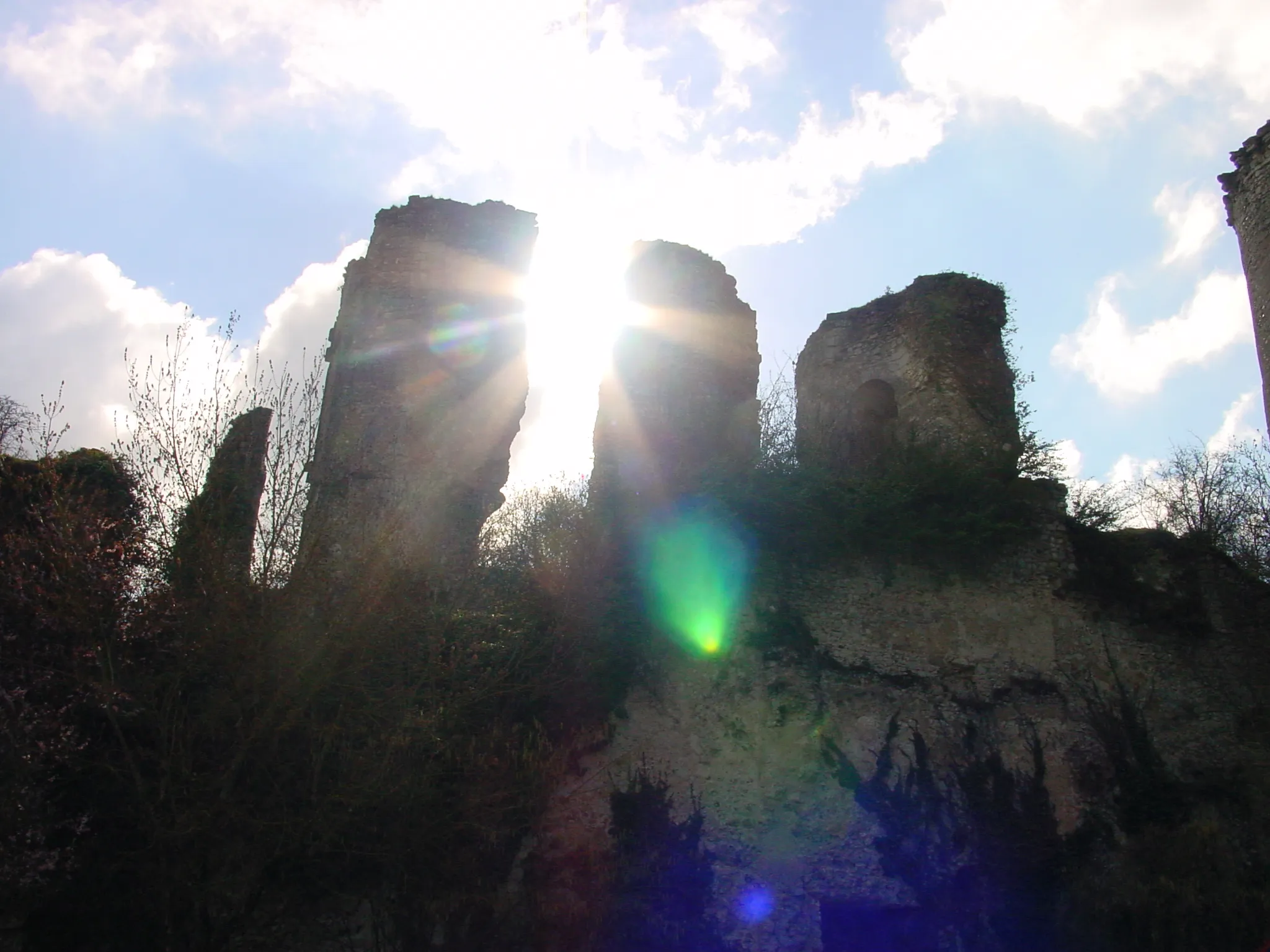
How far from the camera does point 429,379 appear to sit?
1412cm

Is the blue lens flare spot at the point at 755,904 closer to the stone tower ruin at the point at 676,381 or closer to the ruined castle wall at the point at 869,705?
the ruined castle wall at the point at 869,705

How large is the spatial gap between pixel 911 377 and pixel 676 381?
10.9 feet

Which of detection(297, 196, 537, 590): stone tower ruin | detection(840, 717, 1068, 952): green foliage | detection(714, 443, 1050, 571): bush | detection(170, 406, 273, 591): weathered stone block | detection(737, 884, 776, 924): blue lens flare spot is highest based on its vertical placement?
detection(297, 196, 537, 590): stone tower ruin

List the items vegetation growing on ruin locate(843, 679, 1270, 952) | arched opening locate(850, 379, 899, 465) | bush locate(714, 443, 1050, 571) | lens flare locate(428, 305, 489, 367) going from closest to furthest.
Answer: vegetation growing on ruin locate(843, 679, 1270, 952), bush locate(714, 443, 1050, 571), lens flare locate(428, 305, 489, 367), arched opening locate(850, 379, 899, 465)

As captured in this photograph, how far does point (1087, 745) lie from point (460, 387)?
9.02 metres

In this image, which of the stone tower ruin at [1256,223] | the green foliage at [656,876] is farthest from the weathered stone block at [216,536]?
the stone tower ruin at [1256,223]

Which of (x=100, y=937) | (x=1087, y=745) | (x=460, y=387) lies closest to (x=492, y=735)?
(x=100, y=937)

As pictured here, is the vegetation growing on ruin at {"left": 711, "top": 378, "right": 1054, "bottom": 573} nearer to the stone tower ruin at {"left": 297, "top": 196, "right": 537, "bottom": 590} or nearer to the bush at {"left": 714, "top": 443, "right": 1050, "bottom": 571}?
Answer: the bush at {"left": 714, "top": 443, "right": 1050, "bottom": 571}

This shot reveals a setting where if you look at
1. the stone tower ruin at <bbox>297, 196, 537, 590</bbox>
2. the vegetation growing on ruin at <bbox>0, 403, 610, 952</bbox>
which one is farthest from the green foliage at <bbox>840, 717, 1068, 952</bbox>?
the stone tower ruin at <bbox>297, 196, 537, 590</bbox>

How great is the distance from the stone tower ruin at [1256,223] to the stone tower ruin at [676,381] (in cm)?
670

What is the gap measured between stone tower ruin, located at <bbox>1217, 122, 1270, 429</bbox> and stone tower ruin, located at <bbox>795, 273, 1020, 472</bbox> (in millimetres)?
3133

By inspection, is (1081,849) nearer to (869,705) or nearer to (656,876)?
(869,705)

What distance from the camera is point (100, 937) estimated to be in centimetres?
854

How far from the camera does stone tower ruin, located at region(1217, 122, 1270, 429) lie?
13.4 meters
